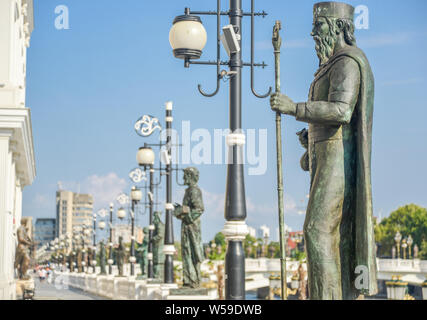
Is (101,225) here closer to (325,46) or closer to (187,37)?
(187,37)

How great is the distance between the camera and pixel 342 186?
7.66 m

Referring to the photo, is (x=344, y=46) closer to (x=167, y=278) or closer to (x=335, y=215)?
(x=335, y=215)

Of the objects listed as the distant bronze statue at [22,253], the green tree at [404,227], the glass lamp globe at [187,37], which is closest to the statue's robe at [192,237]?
the glass lamp globe at [187,37]

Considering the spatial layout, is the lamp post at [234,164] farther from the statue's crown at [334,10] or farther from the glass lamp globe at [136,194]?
the glass lamp globe at [136,194]

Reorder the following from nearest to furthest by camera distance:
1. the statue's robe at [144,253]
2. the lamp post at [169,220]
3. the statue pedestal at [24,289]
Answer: the lamp post at [169,220], the statue pedestal at [24,289], the statue's robe at [144,253]

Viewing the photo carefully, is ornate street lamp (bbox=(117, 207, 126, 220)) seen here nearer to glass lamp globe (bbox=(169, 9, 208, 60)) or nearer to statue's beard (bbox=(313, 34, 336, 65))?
glass lamp globe (bbox=(169, 9, 208, 60))

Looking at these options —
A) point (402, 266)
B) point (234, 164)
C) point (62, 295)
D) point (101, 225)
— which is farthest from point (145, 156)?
point (402, 266)

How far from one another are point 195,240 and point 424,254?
84.0m

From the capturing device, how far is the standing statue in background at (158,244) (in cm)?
2714

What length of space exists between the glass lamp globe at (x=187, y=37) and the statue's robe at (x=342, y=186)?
9.98 feet

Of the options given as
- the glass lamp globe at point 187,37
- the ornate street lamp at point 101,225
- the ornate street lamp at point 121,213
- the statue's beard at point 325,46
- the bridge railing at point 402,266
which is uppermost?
the glass lamp globe at point 187,37

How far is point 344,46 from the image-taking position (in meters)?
8.02

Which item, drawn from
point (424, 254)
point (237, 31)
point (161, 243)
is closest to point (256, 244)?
point (424, 254)

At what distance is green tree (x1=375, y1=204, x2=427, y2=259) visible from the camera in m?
102
